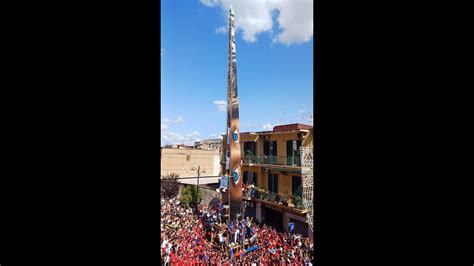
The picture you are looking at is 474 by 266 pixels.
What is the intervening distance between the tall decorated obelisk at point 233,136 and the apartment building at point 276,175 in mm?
2643

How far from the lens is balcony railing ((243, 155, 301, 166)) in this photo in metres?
8.95

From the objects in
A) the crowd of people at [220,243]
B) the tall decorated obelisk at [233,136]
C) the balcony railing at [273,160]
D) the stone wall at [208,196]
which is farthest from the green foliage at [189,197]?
the tall decorated obelisk at [233,136]

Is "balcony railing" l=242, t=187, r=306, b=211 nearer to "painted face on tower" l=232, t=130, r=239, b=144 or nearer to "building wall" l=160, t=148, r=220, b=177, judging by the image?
"painted face on tower" l=232, t=130, r=239, b=144

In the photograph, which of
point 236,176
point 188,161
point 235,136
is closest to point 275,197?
point 236,176

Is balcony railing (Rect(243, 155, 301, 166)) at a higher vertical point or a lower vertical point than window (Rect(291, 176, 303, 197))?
higher

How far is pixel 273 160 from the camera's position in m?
9.84

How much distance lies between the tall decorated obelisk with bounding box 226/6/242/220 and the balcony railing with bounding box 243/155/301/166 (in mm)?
2770

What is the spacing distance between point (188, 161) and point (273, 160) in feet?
25.1

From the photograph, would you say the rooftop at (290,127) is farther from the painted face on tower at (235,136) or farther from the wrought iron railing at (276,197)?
the painted face on tower at (235,136)

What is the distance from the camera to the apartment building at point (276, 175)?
8.71 meters

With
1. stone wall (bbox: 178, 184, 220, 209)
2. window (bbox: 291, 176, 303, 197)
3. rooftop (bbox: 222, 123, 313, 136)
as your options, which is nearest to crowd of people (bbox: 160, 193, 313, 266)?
window (bbox: 291, 176, 303, 197)
